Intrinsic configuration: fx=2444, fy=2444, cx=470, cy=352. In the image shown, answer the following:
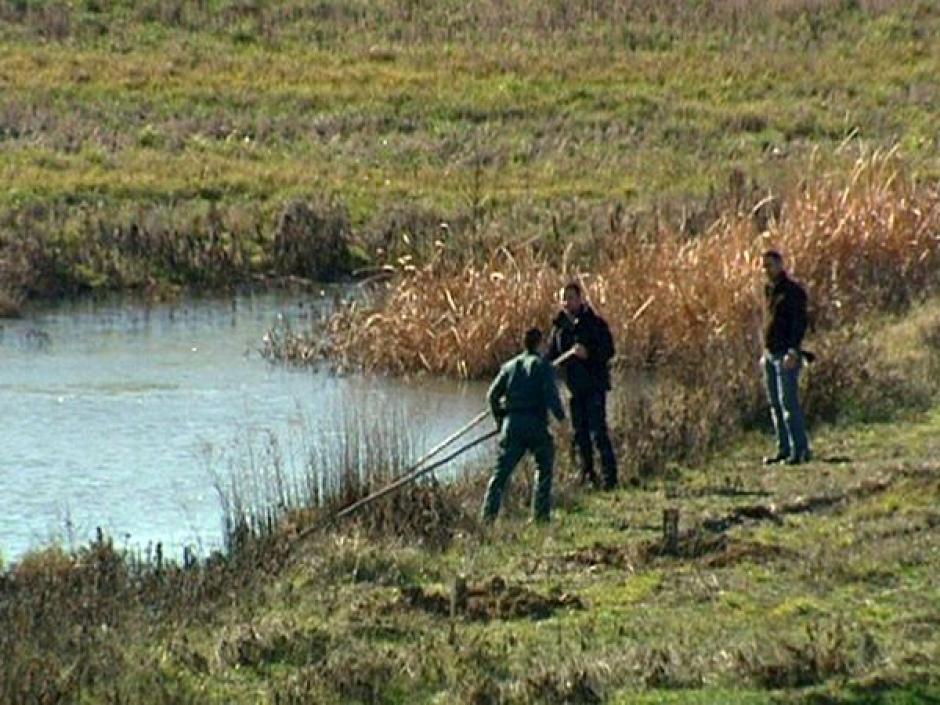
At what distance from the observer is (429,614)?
13953 millimetres

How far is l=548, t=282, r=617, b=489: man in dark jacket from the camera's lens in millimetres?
19438

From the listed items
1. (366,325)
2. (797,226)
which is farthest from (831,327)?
(366,325)

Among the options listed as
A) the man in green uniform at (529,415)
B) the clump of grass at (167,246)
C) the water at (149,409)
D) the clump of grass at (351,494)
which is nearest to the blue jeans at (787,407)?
the man in green uniform at (529,415)

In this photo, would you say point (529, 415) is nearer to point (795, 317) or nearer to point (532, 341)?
point (532, 341)

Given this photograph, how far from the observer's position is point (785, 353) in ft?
64.8

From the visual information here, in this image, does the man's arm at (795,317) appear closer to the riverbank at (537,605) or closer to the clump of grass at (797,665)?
the riverbank at (537,605)

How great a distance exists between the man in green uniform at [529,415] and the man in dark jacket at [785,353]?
2.34 meters

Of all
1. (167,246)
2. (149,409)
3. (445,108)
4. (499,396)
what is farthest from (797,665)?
(445,108)

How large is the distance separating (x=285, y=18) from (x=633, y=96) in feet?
31.6

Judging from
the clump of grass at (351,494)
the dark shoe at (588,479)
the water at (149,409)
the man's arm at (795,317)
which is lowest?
the water at (149,409)

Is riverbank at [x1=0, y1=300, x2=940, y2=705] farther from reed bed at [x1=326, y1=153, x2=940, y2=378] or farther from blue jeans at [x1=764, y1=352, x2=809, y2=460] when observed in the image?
→ reed bed at [x1=326, y1=153, x2=940, y2=378]

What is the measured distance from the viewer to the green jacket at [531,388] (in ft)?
59.3

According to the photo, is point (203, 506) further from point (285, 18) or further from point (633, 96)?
point (285, 18)

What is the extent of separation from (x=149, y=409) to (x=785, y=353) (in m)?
8.85
